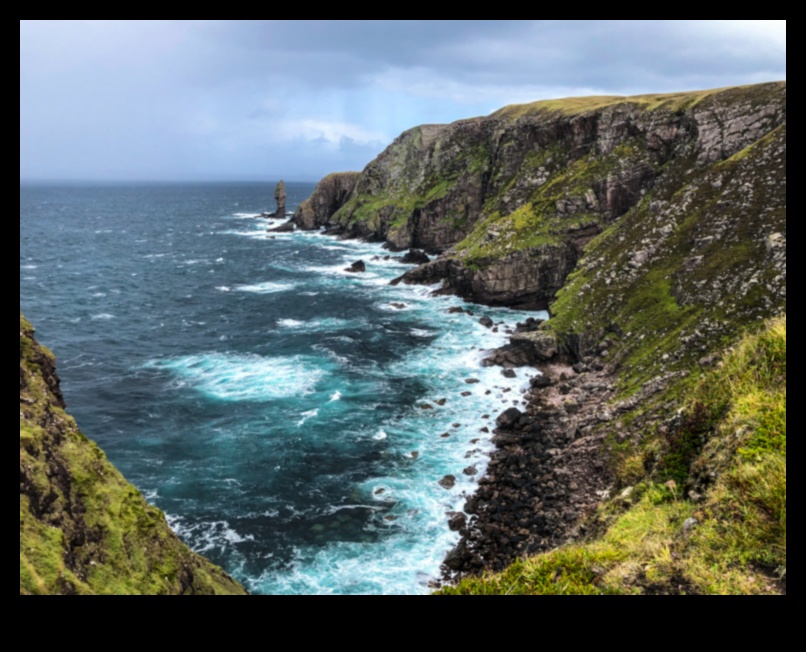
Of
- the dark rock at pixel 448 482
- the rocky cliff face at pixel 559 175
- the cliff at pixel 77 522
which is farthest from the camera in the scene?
the rocky cliff face at pixel 559 175

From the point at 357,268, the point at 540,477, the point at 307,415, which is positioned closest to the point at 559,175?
the point at 357,268

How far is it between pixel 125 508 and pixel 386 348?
46.5m

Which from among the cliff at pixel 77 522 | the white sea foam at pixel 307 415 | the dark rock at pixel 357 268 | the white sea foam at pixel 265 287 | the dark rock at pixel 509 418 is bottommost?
the white sea foam at pixel 307 415

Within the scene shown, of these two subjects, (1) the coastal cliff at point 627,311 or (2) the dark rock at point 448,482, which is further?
(2) the dark rock at point 448,482

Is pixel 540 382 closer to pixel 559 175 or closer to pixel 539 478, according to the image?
pixel 539 478

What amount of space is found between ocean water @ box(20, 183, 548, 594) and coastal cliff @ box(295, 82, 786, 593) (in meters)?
3.96

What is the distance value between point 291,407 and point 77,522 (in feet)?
110

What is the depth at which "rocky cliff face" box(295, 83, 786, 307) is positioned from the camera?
6134 cm

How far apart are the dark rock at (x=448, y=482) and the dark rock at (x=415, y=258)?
69985mm

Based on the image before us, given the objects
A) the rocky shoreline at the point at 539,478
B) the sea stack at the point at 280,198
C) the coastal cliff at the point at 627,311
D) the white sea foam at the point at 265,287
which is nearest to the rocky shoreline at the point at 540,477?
the rocky shoreline at the point at 539,478

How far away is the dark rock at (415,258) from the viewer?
103 meters

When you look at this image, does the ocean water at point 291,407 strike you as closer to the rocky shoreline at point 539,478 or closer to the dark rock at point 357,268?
the rocky shoreline at point 539,478
